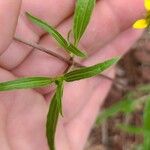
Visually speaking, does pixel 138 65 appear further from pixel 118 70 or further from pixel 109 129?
pixel 109 129

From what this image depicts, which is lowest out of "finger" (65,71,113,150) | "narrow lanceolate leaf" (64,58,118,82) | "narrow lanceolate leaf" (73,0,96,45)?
"finger" (65,71,113,150)

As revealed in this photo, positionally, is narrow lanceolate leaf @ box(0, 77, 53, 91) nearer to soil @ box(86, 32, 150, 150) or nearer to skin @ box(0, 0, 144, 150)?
skin @ box(0, 0, 144, 150)

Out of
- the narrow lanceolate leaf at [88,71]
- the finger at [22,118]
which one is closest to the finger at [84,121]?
the finger at [22,118]

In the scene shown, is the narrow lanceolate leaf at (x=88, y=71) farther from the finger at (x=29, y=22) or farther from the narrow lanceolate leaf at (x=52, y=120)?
the finger at (x=29, y=22)

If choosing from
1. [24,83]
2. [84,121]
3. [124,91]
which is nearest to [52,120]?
[24,83]

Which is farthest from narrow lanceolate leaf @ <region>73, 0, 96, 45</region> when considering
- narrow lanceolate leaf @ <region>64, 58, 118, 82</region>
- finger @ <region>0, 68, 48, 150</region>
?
finger @ <region>0, 68, 48, 150</region>

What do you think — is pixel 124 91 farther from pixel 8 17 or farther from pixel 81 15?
pixel 8 17
